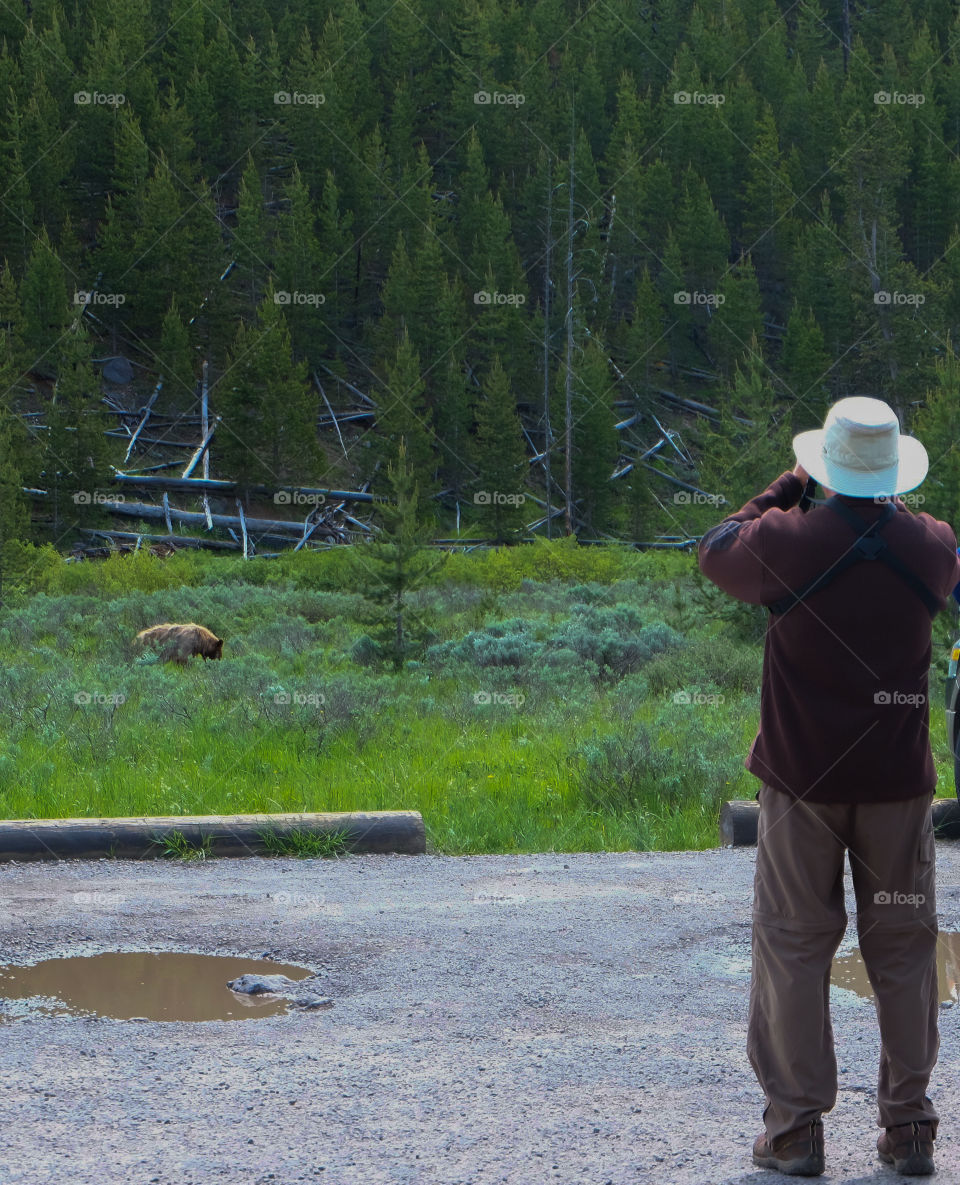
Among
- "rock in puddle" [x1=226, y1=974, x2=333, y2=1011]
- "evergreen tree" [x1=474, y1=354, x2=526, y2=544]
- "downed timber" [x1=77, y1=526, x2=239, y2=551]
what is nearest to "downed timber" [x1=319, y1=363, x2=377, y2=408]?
"evergreen tree" [x1=474, y1=354, x2=526, y2=544]

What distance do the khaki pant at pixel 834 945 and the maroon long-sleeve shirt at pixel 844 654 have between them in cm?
8

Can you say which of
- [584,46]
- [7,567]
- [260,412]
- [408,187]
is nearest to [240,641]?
[7,567]

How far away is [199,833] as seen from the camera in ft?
22.7

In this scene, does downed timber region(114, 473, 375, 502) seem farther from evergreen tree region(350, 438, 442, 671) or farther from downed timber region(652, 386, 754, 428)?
evergreen tree region(350, 438, 442, 671)

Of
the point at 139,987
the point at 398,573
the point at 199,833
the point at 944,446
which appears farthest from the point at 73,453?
the point at 139,987

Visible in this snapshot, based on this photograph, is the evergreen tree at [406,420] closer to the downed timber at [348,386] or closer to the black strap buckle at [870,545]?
the downed timber at [348,386]

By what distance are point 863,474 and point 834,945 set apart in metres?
1.18

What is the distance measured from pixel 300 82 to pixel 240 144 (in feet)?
12.4

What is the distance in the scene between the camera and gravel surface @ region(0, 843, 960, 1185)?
331 cm

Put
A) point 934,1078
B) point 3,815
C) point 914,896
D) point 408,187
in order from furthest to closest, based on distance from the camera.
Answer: point 408,187 < point 3,815 < point 934,1078 < point 914,896

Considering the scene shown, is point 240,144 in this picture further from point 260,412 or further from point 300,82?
point 260,412

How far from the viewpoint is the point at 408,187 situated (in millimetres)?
53531

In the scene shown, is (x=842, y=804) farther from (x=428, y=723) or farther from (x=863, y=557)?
(x=428, y=723)

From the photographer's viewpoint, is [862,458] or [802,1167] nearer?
[802,1167]
